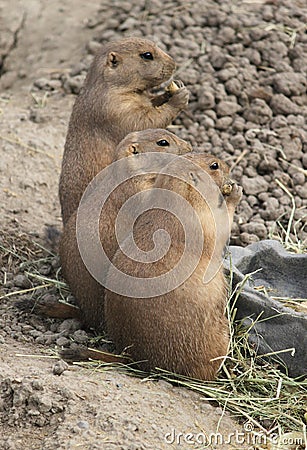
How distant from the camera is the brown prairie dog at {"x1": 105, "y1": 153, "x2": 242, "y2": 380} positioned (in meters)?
4.84

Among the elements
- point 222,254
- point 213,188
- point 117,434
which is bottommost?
point 117,434

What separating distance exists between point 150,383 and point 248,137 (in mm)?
3394

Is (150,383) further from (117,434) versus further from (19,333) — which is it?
(19,333)

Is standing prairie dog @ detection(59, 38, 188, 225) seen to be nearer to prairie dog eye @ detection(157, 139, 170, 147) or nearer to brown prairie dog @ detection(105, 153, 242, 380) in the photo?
prairie dog eye @ detection(157, 139, 170, 147)

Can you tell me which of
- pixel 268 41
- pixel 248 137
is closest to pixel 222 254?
pixel 248 137

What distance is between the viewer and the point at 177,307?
15.9ft

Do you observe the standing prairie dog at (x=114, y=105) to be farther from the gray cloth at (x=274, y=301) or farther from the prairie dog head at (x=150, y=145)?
the gray cloth at (x=274, y=301)

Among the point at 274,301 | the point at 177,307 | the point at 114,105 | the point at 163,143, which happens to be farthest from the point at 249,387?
the point at 114,105

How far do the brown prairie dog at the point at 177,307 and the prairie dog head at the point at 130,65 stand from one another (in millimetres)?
1514

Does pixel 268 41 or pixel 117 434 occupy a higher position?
pixel 268 41

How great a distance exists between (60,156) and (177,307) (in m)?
3.39

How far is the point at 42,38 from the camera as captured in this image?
9.81 metres

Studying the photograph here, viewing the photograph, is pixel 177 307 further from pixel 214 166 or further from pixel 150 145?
pixel 150 145

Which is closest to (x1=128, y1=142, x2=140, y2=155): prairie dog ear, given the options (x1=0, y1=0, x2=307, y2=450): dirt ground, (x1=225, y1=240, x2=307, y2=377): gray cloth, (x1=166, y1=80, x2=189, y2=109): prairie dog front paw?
(x1=225, y1=240, x2=307, y2=377): gray cloth
